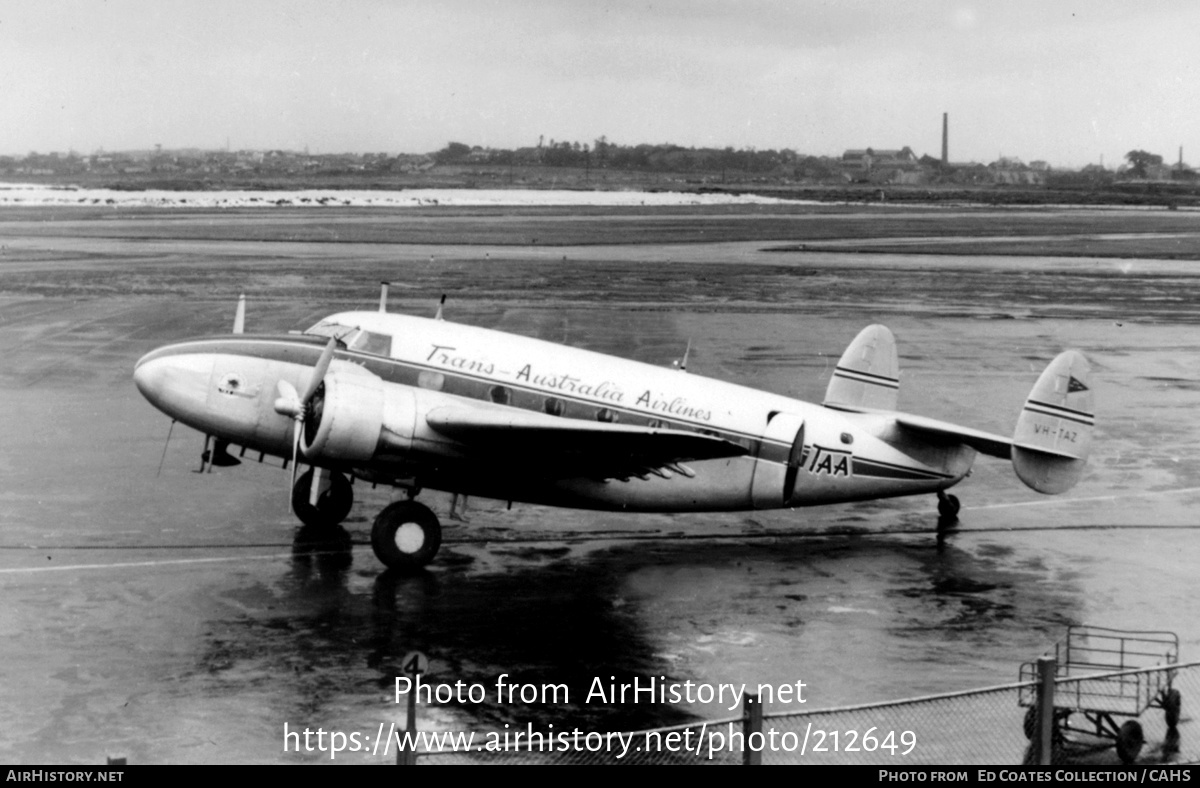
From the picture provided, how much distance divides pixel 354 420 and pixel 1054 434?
968 centimetres

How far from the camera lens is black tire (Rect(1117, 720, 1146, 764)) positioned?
1167cm

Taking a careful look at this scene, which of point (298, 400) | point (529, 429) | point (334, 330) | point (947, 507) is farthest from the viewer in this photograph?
point (947, 507)

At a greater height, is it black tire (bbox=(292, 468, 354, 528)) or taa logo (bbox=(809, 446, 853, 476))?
taa logo (bbox=(809, 446, 853, 476))

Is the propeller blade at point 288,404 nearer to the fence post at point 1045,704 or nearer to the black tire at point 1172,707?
the fence post at point 1045,704

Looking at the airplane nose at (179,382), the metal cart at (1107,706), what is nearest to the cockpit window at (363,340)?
the airplane nose at (179,382)

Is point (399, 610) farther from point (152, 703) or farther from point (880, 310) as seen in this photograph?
point (880, 310)

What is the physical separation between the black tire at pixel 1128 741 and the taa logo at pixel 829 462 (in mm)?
7848

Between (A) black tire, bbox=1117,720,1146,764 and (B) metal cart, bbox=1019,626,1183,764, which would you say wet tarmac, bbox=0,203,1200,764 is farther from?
(A) black tire, bbox=1117,720,1146,764

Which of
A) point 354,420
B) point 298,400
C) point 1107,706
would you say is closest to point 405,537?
point 354,420

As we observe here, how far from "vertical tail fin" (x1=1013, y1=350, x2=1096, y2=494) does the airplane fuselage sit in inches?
42.1

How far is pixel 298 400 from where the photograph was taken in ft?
56.3

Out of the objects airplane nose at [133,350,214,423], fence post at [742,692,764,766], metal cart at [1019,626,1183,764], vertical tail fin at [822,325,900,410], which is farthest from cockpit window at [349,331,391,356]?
fence post at [742,692,764,766]

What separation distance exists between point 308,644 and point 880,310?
1466 inches

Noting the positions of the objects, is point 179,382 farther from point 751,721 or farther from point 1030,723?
point 1030,723
